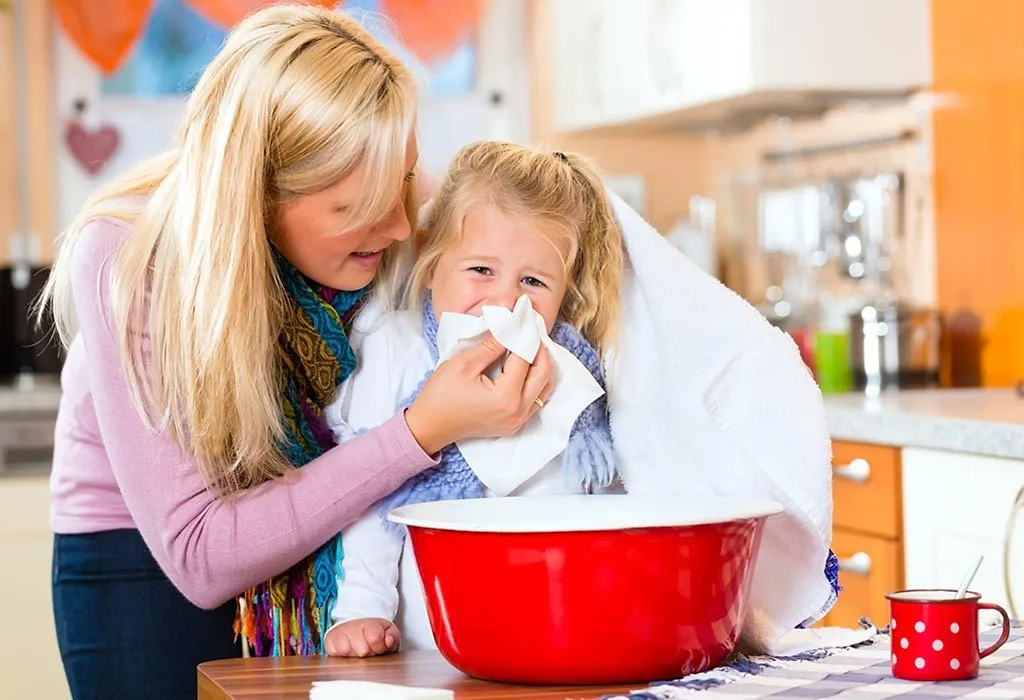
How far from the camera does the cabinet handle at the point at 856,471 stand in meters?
2.40

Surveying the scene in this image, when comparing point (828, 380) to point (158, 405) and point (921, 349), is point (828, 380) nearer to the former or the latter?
point (921, 349)

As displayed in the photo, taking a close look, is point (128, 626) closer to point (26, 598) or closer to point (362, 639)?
point (362, 639)

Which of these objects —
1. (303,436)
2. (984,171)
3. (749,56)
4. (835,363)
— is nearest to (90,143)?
(749,56)

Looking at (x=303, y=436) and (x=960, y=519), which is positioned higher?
(x=303, y=436)

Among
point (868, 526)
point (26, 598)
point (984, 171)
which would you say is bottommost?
point (26, 598)

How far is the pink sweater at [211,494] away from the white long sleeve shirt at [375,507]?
63 millimetres

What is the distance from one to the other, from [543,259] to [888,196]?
1982 mm

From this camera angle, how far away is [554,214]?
53.1 inches

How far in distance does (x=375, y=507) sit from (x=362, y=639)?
0.14m

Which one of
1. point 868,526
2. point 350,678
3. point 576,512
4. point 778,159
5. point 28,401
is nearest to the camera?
point 350,678

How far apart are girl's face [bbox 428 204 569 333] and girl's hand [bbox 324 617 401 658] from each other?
0.31 meters

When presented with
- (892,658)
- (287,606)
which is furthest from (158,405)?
(892,658)

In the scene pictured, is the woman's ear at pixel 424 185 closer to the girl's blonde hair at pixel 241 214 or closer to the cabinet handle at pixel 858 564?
the girl's blonde hair at pixel 241 214

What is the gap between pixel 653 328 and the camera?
1299 millimetres
